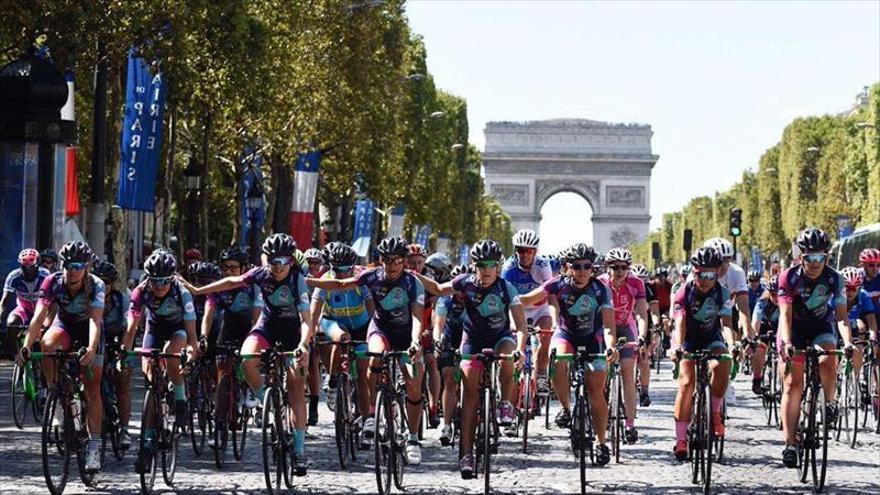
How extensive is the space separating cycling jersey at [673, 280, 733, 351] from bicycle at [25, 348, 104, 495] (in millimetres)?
4481

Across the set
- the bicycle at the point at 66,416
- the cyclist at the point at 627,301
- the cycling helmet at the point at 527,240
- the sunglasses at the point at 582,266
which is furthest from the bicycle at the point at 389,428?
the cyclist at the point at 627,301

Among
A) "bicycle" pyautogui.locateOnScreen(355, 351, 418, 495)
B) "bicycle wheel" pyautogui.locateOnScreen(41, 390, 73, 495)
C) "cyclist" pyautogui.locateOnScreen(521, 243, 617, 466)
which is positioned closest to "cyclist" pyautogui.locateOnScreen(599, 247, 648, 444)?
"cyclist" pyautogui.locateOnScreen(521, 243, 617, 466)

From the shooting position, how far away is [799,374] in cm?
1486

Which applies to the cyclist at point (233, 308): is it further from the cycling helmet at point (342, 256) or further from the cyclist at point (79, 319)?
the cyclist at point (79, 319)

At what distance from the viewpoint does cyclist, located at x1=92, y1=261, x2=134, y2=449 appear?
15992 mm

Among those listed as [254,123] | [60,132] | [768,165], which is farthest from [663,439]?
[768,165]

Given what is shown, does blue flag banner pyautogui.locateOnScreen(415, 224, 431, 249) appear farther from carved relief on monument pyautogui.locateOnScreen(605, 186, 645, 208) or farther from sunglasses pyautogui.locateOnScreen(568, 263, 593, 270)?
carved relief on monument pyautogui.locateOnScreen(605, 186, 645, 208)

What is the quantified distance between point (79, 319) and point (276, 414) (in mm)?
2129

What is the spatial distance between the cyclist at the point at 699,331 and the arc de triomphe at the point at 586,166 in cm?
14114

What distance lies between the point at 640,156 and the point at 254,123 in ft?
370

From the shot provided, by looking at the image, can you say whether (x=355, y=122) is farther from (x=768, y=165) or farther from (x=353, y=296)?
(x=768, y=165)

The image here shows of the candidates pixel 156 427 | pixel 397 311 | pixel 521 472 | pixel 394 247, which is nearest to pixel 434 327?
pixel 397 311

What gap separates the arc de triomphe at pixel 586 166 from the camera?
157000 millimetres

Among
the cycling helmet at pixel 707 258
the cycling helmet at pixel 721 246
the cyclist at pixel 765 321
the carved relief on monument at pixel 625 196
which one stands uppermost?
the carved relief on monument at pixel 625 196
